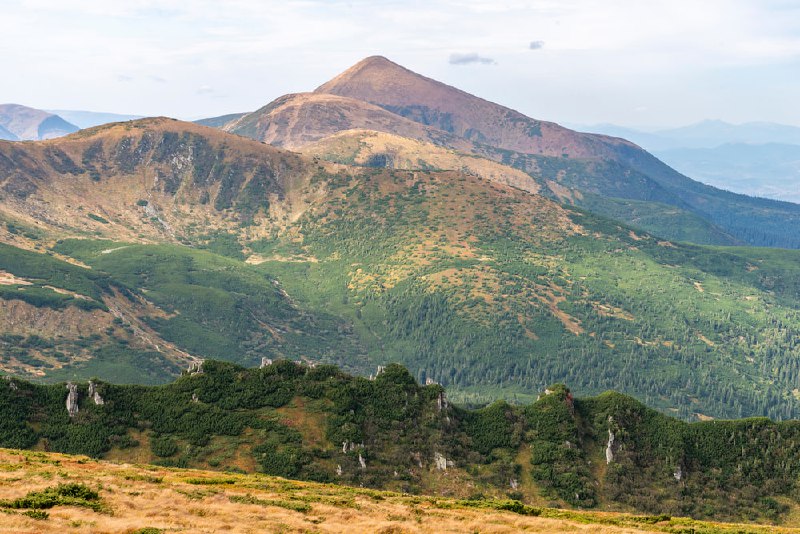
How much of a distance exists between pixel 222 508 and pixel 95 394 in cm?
5705

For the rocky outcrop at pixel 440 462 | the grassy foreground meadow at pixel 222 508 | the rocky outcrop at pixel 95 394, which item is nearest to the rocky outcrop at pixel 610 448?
the grassy foreground meadow at pixel 222 508

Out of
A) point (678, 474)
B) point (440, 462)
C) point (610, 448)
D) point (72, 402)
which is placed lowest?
point (440, 462)

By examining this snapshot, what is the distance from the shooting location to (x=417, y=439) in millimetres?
112750

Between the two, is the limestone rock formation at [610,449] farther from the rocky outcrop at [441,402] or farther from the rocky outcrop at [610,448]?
the rocky outcrop at [441,402]

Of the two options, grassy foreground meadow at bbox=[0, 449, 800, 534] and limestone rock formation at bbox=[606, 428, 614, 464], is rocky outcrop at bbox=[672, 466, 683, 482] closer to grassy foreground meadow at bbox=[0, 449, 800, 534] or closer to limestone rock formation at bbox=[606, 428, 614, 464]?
limestone rock formation at bbox=[606, 428, 614, 464]

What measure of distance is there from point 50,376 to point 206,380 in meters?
104

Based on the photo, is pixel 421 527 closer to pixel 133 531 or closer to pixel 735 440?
pixel 133 531

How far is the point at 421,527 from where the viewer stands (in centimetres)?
6334

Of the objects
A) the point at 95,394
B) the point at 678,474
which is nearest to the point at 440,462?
the point at 678,474

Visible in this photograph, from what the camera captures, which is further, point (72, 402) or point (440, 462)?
point (440, 462)

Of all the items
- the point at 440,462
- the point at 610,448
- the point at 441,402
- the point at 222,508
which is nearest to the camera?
the point at 222,508

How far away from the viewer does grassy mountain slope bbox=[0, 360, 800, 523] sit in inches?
4087

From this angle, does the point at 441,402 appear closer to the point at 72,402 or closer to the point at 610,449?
the point at 610,449

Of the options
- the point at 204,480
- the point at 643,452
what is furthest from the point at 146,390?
the point at 643,452
